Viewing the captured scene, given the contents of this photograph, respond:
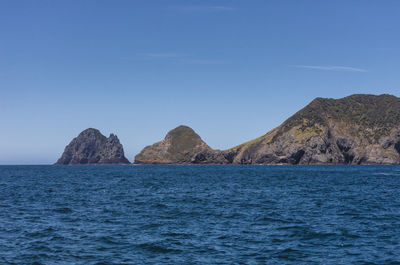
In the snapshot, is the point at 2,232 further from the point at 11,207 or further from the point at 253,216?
the point at 253,216

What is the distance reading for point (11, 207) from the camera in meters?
40.9

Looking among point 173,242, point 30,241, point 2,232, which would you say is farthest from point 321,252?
point 2,232

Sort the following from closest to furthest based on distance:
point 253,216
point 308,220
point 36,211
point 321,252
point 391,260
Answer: point 391,260 → point 321,252 → point 308,220 → point 253,216 → point 36,211

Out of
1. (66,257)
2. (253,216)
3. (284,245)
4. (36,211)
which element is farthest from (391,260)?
(36,211)

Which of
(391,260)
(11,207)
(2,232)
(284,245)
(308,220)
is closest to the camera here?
(391,260)

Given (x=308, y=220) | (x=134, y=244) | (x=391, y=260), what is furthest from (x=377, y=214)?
(x=134, y=244)

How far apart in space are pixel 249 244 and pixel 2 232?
19.1 m

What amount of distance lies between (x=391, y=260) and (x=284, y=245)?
6.32 meters

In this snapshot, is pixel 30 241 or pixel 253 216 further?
pixel 253 216

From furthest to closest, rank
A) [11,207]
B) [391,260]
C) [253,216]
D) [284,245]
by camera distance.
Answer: [11,207] < [253,216] < [284,245] < [391,260]

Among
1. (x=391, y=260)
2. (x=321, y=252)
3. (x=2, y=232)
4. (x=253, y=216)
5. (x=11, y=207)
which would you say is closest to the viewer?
(x=391, y=260)

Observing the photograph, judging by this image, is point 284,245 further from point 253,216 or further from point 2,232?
point 2,232

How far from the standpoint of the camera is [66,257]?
21.0 metres

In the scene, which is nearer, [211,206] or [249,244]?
[249,244]
